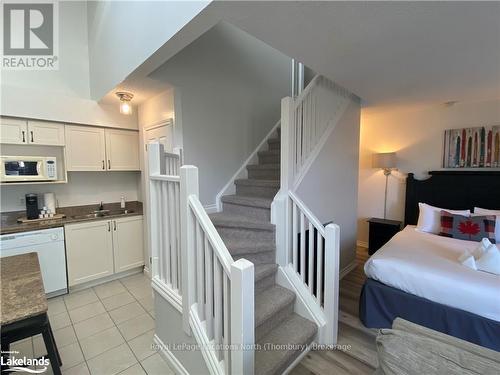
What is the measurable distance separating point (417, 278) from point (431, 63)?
6.18 feet

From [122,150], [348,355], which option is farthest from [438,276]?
[122,150]

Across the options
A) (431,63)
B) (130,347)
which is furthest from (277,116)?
(130,347)

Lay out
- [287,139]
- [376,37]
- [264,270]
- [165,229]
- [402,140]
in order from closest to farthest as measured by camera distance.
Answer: [376,37] → [165,229] → [264,270] → [287,139] → [402,140]

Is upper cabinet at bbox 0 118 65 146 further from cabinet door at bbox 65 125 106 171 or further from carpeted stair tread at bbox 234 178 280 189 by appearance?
carpeted stair tread at bbox 234 178 280 189

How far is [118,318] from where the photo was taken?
8.29ft

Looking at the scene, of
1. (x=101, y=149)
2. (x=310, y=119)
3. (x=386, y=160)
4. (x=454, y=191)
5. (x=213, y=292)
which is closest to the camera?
(x=213, y=292)

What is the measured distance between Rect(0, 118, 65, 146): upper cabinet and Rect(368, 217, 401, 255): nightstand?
4776mm

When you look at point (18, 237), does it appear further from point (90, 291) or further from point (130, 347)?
point (130, 347)

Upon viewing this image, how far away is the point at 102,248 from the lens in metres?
3.24

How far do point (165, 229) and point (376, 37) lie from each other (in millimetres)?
2091

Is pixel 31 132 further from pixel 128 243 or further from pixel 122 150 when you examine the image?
pixel 128 243

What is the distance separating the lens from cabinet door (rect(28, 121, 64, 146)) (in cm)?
281

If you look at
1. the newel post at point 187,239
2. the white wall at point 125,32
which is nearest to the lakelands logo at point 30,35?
the white wall at point 125,32

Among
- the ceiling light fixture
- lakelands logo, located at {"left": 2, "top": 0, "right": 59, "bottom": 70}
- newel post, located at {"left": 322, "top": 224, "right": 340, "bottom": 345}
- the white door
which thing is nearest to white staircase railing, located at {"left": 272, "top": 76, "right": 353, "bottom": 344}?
newel post, located at {"left": 322, "top": 224, "right": 340, "bottom": 345}
